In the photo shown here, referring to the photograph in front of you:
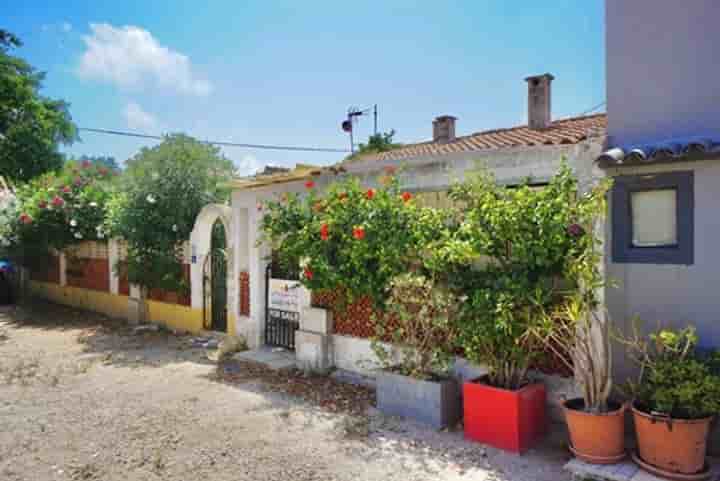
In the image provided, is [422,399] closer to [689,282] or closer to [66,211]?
[689,282]

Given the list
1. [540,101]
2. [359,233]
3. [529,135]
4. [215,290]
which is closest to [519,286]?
[359,233]

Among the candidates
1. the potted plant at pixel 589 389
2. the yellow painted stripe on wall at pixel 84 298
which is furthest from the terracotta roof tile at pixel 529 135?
the yellow painted stripe on wall at pixel 84 298

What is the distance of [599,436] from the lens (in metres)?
4.32

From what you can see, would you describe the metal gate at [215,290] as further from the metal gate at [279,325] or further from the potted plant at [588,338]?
the potted plant at [588,338]

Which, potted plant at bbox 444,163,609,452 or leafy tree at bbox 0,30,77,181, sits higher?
leafy tree at bbox 0,30,77,181

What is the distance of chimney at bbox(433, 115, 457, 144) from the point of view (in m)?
14.6

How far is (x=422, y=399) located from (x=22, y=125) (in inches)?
1073

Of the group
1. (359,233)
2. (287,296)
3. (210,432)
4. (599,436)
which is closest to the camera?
(599,436)

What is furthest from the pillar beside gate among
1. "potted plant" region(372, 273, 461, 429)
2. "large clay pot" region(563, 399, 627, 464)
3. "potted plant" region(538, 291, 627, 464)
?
"large clay pot" region(563, 399, 627, 464)

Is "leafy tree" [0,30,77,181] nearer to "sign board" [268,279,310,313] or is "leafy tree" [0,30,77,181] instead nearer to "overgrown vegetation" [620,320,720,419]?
"sign board" [268,279,310,313]

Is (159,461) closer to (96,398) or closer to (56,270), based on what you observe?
(96,398)

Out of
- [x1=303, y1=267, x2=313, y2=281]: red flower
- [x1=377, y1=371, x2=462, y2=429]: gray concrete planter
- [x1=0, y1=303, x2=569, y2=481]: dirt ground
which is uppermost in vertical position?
[x1=303, y1=267, x2=313, y2=281]: red flower

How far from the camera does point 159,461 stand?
15.1 ft

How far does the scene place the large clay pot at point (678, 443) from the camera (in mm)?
3988
